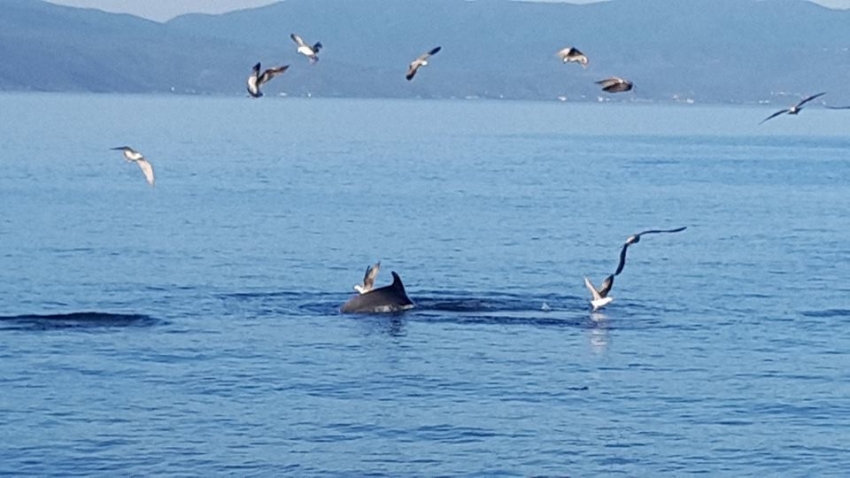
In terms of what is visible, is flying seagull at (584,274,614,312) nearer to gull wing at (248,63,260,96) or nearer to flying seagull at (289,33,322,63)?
flying seagull at (289,33,322,63)

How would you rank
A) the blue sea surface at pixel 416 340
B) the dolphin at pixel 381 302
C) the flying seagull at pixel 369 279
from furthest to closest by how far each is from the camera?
the dolphin at pixel 381 302 → the flying seagull at pixel 369 279 → the blue sea surface at pixel 416 340

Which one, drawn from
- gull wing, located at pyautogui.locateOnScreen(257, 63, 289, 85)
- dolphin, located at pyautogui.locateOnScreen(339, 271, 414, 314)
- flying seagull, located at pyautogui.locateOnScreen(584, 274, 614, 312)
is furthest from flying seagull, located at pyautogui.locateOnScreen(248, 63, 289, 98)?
flying seagull, located at pyautogui.locateOnScreen(584, 274, 614, 312)

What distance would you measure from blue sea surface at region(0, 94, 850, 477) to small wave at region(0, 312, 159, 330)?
5.0 inches

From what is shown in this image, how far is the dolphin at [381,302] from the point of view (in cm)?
4122

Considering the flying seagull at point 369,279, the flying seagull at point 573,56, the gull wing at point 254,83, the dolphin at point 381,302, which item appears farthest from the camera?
the dolphin at point 381,302

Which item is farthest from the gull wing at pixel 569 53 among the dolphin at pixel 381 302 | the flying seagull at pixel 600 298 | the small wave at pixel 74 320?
the small wave at pixel 74 320

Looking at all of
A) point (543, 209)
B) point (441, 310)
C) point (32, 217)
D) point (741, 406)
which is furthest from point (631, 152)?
point (741, 406)

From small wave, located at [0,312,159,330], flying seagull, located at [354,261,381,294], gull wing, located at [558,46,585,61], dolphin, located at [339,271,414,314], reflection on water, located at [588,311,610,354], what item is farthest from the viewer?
dolphin, located at [339,271,414,314]

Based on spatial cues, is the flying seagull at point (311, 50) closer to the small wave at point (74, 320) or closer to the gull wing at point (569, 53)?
the gull wing at point (569, 53)

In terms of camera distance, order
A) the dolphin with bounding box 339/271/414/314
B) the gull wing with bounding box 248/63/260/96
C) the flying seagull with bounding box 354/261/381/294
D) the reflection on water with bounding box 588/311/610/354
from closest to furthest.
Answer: the gull wing with bounding box 248/63/260/96, the reflection on water with bounding box 588/311/610/354, the flying seagull with bounding box 354/261/381/294, the dolphin with bounding box 339/271/414/314

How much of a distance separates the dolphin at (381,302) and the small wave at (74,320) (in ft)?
15.4

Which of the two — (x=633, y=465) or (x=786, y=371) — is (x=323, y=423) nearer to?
(x=633, y=465)

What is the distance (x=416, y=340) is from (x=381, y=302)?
4.05 meters

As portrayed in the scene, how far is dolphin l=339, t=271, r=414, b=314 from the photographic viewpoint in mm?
41219
